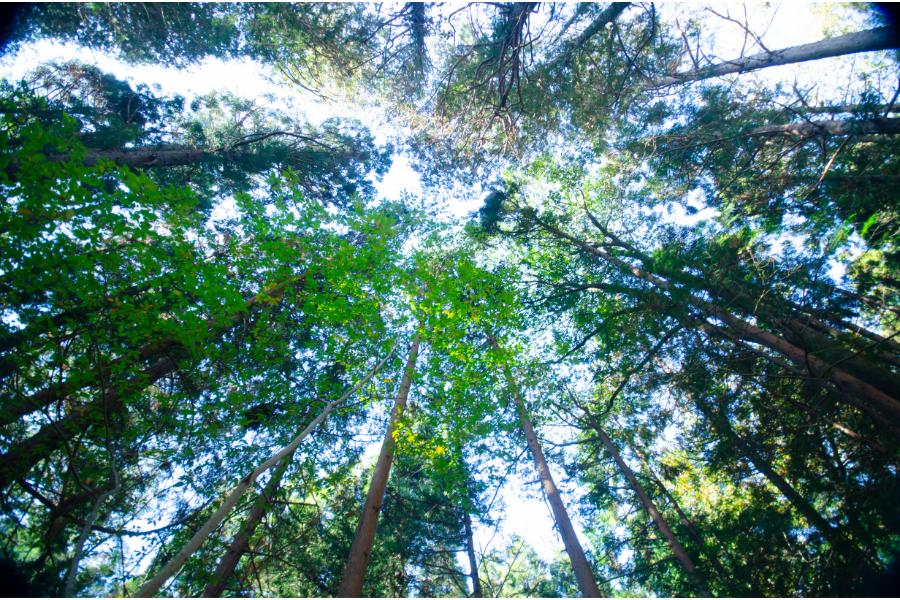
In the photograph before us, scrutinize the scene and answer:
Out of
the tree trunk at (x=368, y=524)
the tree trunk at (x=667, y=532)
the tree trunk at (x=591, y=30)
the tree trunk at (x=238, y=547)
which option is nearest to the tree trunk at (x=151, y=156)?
the tree trunk at (x=238, y=547)

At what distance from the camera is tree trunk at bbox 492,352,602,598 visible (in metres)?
5.94

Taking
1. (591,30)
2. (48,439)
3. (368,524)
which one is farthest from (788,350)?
(48,439)

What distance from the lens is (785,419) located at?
6559mm

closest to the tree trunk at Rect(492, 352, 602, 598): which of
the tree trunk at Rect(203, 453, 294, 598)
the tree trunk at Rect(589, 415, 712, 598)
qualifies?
the tree trunk at Rect(589, 415, 712, 598)

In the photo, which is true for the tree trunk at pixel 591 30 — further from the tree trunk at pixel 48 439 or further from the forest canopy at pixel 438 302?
the tree trunk at pixel 48 439

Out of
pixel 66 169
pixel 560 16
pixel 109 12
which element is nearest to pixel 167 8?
pixel 109 12

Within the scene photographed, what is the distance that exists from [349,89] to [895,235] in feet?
41.3

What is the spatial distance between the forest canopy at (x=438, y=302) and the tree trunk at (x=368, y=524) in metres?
0.06

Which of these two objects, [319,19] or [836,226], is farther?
[319,19]

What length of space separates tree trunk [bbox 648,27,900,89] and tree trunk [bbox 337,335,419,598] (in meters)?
9.00

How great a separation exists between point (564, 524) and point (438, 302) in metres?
5.80

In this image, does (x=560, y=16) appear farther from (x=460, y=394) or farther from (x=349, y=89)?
(x=460, y=394)

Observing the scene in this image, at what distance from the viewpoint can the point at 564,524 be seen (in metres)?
7.07

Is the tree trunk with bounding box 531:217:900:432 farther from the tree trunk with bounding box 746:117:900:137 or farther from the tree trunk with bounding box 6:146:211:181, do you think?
the tree trunk with bounding box 6:146:211:181
